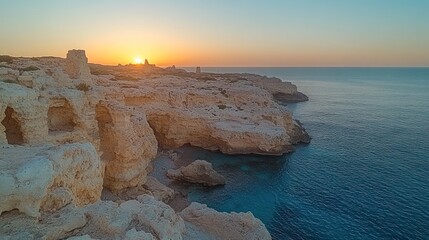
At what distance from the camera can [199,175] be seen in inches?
1414

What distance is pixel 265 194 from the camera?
34.9 metres

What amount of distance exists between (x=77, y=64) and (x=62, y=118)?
6.19 meters

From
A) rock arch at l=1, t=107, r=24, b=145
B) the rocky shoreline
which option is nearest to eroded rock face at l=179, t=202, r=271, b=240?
the rocky shoreline

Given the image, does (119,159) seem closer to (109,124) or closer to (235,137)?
(109,124)

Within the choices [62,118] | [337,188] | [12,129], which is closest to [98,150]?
[62,118]

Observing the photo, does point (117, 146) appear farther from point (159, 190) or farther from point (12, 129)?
point (12, 129)

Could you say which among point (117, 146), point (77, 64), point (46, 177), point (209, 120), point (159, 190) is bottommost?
point (159, 190)

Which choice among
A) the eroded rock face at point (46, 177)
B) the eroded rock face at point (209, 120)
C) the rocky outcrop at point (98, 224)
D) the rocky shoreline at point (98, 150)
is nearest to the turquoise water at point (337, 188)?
the eroded rock face at point (209, 120)

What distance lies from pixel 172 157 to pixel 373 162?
85.4ft

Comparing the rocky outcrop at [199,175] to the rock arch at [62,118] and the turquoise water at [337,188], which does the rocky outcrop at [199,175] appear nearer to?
the turquoise water at [337,188]

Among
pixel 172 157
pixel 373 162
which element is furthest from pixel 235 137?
pixel 373 162

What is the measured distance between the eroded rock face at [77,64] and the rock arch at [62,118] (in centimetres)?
517

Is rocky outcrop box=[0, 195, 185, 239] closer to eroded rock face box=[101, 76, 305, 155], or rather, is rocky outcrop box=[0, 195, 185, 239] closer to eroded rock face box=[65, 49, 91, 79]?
eroded rock face box=[65, 49, 91, 79]

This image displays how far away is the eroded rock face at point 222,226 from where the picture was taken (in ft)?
62.5
